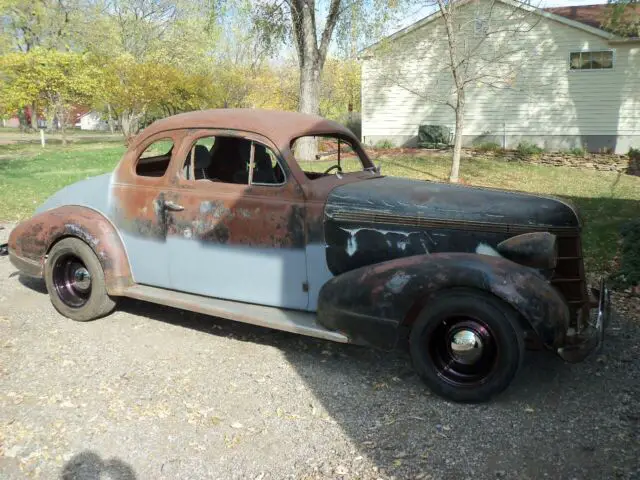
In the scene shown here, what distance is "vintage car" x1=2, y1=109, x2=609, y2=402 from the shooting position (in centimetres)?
353

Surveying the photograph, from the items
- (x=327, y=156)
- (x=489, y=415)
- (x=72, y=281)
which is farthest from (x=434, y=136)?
(x=489, y=415)

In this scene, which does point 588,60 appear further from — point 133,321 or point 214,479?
point 214,479

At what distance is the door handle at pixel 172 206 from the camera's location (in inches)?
179

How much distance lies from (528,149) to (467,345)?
17254 mm

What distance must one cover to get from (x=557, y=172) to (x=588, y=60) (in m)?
6.19

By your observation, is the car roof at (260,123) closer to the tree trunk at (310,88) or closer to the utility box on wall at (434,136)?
the tree trunk at (310,88)

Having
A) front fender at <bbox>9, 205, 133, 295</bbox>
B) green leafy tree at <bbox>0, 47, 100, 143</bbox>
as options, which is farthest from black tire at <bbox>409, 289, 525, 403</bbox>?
green leafy tree at <bbox>0, 47, 100, 143</bbox>

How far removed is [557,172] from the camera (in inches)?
643

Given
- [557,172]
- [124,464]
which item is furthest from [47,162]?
[124,464]

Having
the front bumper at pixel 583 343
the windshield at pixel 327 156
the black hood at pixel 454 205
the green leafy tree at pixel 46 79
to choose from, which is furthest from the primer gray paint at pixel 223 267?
the green leafy tree at pixel 46 79

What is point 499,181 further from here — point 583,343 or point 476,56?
point 583,343

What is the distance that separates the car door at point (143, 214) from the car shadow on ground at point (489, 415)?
1140 mm

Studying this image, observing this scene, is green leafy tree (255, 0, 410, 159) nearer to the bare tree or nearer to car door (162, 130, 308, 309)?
the bare tree

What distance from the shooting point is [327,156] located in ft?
17.0
